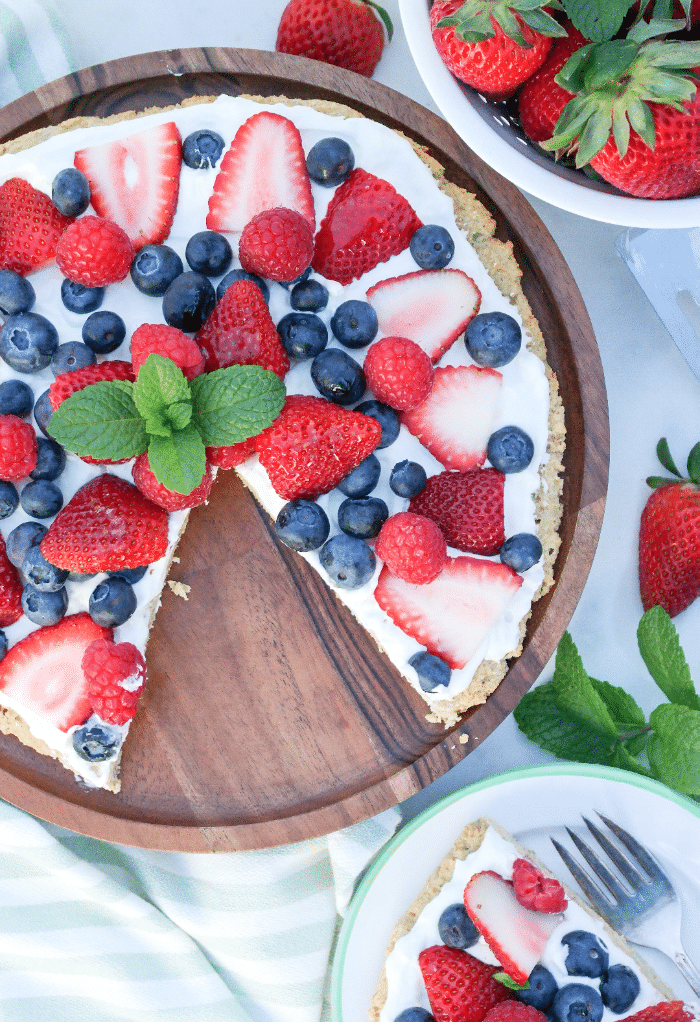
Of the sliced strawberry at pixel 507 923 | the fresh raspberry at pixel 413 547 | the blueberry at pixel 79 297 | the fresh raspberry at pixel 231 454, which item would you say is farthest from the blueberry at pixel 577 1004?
the blueberry at pixel 79 297

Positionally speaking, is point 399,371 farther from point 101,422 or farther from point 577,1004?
point 577,1004

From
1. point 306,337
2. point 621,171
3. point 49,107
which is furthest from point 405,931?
point 49,107

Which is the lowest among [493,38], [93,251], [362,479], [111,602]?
[111,602]

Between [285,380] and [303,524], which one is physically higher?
[285,380]

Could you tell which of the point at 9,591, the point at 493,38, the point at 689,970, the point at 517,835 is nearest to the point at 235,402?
the point at 9,591

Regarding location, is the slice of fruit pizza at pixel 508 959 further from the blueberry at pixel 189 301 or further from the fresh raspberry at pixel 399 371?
the blueberry at pixel 189 301
